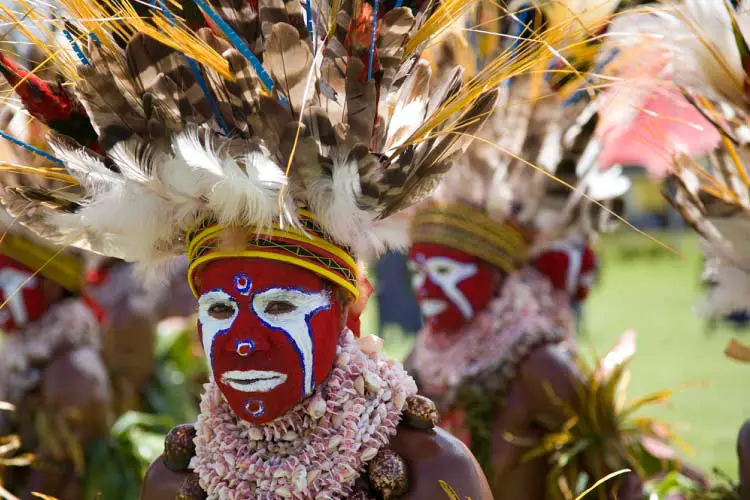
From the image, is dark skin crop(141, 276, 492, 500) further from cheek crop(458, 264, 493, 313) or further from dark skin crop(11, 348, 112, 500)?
dark skin crop(11, 348, 112, 500)

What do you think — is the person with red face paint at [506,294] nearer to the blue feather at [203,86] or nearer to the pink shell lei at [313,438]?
the pink shell lei at [313,438]

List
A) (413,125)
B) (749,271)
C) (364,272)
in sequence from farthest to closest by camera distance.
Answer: (749,271)
(364,272)
(413,125)

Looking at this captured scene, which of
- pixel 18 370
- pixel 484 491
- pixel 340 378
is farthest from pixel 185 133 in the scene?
pixel 18 370

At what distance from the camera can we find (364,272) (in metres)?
3.03

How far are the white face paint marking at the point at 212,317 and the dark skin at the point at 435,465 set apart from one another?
0.55m

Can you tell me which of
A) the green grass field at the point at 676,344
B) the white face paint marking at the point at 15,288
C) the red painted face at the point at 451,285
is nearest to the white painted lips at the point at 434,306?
the red painted face at the point at 451,285

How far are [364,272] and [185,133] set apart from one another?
0.69 metres

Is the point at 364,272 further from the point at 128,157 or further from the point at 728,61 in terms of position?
the point at 728,61

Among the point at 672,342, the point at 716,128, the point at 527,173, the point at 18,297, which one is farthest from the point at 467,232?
Answer: the point at 672,342

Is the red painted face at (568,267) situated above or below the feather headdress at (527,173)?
below

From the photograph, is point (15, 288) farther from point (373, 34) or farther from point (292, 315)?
point (373, 34)

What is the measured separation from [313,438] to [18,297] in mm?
2995

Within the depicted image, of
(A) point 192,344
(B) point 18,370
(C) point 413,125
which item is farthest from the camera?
(A) point 192,344

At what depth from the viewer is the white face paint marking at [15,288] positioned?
521 centimetres
